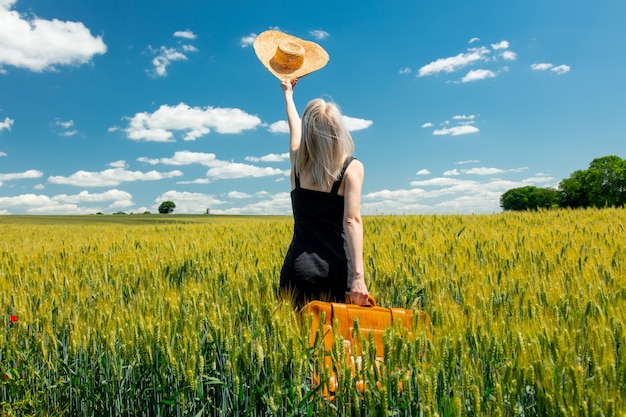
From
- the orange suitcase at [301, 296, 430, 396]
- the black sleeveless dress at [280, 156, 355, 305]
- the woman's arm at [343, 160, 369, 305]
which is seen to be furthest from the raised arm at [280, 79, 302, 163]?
the orange suitcase at [301, 296, 430, 396]

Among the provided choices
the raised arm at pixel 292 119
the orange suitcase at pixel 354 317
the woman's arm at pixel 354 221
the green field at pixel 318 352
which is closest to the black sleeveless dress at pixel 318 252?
the woman's arm at pixel 354 221

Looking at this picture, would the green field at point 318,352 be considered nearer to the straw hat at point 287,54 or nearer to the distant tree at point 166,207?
the straw hat at point 287,54

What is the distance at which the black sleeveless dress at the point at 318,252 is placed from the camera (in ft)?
9.98

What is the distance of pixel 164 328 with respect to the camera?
7.38 feet

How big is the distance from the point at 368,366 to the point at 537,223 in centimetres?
802

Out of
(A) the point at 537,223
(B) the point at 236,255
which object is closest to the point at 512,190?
(A) the point at 537,223

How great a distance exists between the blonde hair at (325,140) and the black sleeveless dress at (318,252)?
0.52ft

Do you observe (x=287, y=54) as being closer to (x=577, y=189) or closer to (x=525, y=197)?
(x=577, y=189)

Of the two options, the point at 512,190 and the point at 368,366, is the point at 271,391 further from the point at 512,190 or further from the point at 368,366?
the point at 512,190

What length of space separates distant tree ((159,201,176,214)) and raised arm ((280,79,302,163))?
200 ft

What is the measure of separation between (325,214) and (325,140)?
0.49 metres

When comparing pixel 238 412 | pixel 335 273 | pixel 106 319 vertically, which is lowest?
pixel 238 412

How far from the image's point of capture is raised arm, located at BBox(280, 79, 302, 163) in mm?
3455

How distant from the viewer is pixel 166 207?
208ft
